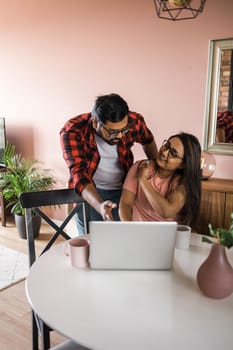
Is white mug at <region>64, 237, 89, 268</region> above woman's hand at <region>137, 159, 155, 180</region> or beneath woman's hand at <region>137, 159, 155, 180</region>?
beneath

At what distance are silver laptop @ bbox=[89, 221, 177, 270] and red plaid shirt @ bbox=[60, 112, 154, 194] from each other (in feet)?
1.76

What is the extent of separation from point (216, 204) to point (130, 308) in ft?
4.00

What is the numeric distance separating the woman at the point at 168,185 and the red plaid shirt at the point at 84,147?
0.22 m

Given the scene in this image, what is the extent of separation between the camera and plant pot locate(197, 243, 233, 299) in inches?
37.6

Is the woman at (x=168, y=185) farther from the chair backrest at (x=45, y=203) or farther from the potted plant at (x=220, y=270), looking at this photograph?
the potted plant at (x=220, y=270)

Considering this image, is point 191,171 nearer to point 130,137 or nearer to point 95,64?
point 130,137

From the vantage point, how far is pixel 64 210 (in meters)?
3.55

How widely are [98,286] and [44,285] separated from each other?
0.55 ft

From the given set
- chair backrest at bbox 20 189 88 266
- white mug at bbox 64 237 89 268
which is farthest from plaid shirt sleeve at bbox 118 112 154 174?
white mug at bbox 64 237 89 268

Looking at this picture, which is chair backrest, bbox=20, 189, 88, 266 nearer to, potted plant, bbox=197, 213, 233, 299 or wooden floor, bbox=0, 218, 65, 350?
wooden floor, bbox=0, 218, 65, 350

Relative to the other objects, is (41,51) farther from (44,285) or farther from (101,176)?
(44,285)

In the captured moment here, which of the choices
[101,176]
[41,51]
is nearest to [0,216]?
[41,51]

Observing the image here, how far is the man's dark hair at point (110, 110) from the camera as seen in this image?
152 centimetres

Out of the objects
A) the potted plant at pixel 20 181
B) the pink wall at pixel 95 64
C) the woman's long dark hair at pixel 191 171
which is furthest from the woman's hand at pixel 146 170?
the potted plant at pixel 20 181
